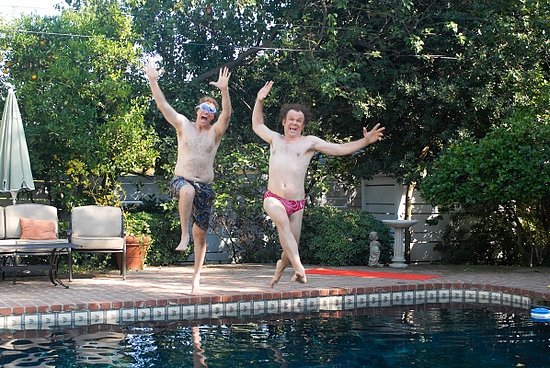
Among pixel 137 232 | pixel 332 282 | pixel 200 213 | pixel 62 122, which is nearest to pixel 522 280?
pixel 332 282

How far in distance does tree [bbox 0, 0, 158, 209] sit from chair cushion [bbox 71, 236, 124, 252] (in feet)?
5.05

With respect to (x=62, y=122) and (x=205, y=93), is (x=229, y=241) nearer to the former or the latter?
(x=205, y=93)

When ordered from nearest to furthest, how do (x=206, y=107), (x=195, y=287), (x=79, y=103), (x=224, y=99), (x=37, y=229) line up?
(x=224, y=99) → (x=206, y=107) → (x=195, y=287) → (x=37, y=229) → (x=79, y=103)

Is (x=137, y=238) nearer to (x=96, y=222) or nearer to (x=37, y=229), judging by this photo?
(x=96, y=222)

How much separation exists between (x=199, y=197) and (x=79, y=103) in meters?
4.05

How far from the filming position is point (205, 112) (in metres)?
7.98

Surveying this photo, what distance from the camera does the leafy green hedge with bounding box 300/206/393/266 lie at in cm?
1232

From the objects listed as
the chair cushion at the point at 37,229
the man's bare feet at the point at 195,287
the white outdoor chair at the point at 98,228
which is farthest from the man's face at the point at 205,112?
the chair cushion at the point at 37,229

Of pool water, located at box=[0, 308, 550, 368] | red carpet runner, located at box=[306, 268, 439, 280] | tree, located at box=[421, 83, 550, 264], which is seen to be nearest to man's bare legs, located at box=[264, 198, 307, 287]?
pool water, located at box=[0, 308, 550, 368]

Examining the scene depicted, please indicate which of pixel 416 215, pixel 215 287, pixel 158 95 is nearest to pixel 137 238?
pixel 215 287

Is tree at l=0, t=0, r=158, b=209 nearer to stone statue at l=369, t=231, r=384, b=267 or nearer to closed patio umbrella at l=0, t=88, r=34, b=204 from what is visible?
closed patio umbrella at l=0, t=88, r=34, b=204

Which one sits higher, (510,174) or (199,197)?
(510,174)

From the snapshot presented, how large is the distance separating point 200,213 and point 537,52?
265 inches

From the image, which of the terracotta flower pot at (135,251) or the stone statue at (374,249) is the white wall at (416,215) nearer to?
the stone statue at (374,249)
